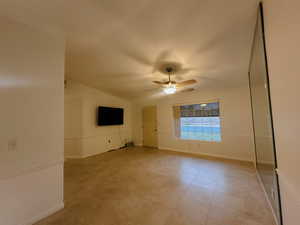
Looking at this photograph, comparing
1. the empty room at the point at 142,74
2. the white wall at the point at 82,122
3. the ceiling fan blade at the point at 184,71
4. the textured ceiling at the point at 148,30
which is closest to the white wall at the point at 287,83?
the empty room at the point at 142,74

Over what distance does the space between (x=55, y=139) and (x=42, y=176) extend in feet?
1.68

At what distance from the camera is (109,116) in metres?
5.39

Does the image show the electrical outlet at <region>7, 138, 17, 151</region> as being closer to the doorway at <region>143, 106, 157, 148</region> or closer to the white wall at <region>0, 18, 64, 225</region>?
the white wall at <region>0, 18, 64, 225</region>

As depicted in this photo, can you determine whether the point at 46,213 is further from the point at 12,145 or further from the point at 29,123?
the point at 29,123

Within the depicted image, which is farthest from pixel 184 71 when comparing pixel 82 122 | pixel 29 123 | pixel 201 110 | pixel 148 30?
pixel 82 122

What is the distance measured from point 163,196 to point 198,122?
3.35m

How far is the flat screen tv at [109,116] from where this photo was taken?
5.09m

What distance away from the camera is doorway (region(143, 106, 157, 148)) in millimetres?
6145

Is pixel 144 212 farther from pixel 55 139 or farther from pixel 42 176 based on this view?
pixel 55 139

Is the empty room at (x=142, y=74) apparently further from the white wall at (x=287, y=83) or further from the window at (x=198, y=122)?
the window at (x=198, y=122)

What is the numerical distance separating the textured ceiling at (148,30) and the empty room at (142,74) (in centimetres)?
1

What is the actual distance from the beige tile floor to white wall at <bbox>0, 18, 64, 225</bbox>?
37cm

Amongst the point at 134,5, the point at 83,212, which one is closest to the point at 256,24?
the point at 134,5

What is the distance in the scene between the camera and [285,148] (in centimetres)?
105
